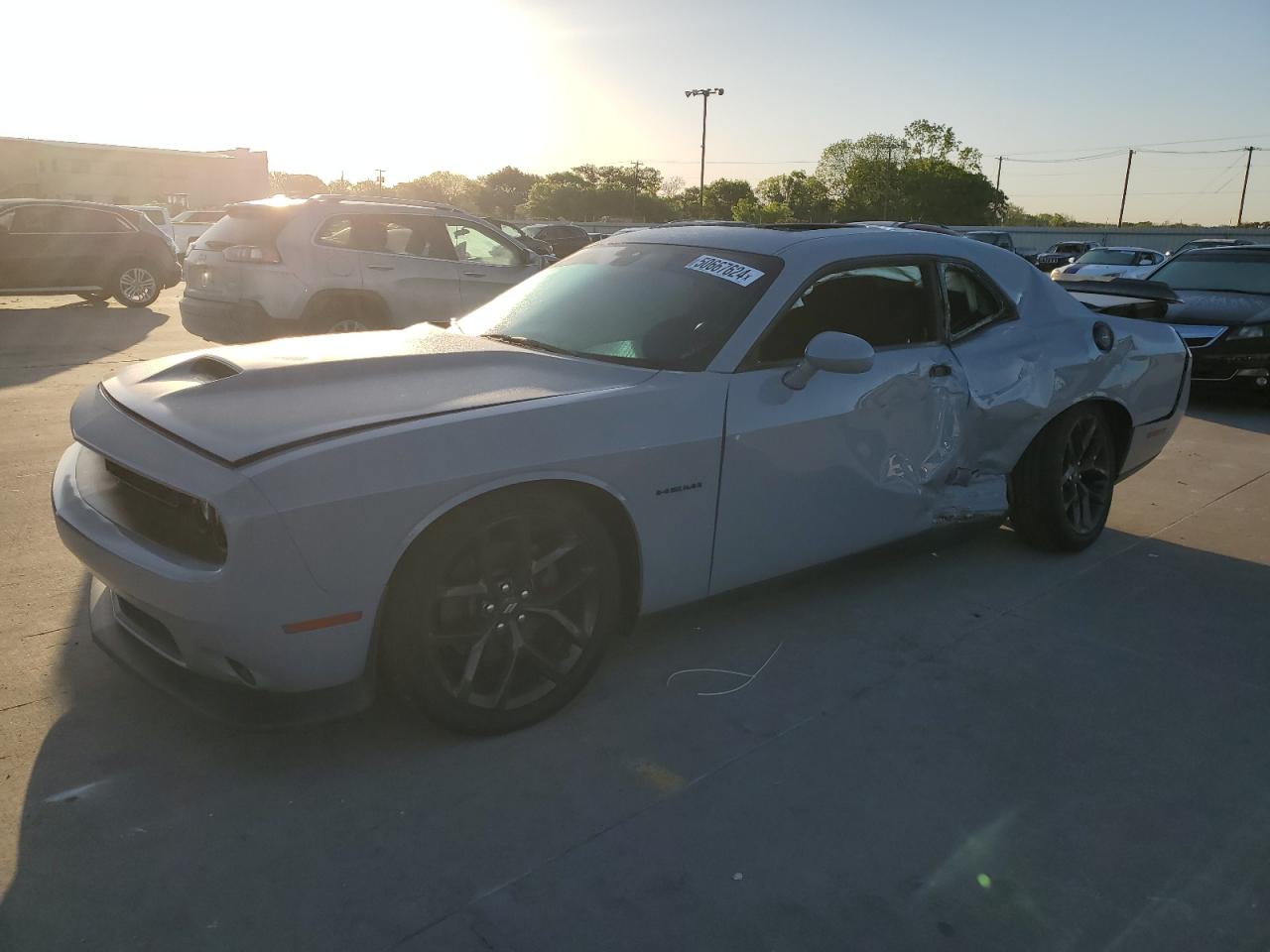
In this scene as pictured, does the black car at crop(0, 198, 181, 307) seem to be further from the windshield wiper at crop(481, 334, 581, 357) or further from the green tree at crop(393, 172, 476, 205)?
the green tree at crop(393, 172, 476, 205)

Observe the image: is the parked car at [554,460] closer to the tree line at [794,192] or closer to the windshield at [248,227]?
the windshield at [248,227]

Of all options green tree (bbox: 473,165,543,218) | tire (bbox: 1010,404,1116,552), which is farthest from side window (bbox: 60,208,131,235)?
green tree (bbox: 473,165,543,218)

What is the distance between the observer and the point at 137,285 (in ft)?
49.3

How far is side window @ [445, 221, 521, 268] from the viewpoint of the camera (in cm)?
933

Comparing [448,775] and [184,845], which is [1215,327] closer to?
[448,775]

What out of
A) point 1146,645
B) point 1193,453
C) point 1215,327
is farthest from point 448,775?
point 1215,327

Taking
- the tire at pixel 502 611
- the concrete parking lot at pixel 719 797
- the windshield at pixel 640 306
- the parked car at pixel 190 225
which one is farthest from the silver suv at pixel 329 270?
the parked car at pixel 190 225

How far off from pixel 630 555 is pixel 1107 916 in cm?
160

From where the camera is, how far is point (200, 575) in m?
2.50

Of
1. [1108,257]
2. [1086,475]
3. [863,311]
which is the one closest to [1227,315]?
[1086,475]

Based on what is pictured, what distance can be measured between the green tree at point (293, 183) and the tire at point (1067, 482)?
60.7 metres

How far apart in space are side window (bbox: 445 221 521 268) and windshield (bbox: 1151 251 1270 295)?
660 centimetres

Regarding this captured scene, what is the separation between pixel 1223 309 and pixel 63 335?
12.5m

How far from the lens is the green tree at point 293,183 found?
205 ft
